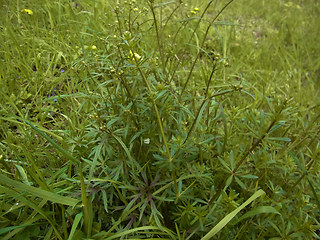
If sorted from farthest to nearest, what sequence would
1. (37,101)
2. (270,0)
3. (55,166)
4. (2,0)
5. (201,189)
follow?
(270,0) → (2,0) → (37,101) → (55,166) → (201,189)

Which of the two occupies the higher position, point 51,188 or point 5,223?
point 51,188

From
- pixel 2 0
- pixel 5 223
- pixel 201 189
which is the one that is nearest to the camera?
pixel 5 223

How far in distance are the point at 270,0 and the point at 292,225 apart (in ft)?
13.7

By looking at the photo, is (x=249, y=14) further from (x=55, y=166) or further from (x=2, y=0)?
(x=55, y=166)

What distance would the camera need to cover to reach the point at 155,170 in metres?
1.50

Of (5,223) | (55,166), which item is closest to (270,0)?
(55,166)

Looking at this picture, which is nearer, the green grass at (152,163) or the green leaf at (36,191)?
the green leaf at (36,191)

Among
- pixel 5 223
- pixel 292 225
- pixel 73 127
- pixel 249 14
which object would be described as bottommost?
pixel 292 225

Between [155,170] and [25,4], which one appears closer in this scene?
[155,170]

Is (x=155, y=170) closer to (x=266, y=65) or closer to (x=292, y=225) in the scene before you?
(x=292, y=225)

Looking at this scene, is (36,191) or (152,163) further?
(152,163)

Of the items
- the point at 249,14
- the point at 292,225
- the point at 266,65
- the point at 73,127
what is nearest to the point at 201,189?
the point at 292,225

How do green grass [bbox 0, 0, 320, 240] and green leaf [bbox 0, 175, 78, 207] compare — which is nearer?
green leaf [bbox 0, 175, 78, 207]

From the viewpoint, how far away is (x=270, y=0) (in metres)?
4.45
